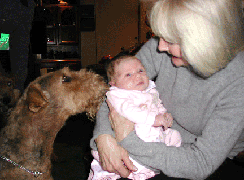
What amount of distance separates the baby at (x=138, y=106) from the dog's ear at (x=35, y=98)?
1.77 ft

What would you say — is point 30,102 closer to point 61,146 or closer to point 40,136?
point 40,136

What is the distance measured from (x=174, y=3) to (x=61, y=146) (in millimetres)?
3174

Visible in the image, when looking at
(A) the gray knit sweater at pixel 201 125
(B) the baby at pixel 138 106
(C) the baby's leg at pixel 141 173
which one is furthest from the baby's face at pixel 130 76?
(C) the baby's leg at pixel 141 173

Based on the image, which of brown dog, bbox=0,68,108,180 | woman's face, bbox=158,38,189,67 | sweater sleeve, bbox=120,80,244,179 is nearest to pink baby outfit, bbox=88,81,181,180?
sweater sleeve, bbox=120,80,244,179

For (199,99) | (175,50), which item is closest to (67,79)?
(175,50)

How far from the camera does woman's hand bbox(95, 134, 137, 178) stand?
1128mm

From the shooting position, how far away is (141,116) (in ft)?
3.87

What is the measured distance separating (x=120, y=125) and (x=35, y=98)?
0.73 m

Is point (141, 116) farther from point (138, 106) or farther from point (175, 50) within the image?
point (175, 50)

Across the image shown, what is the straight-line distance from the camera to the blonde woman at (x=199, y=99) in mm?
970

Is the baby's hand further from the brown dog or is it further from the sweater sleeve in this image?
the brown dog

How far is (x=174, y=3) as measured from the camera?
104 cm

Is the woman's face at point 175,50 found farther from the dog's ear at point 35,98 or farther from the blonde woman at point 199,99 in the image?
the dog's ear at point 35,98

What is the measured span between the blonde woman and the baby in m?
0.07
